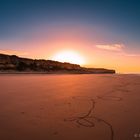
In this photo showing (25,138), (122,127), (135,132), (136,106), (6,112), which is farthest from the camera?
(136,106)

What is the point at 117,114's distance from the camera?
3461 mm

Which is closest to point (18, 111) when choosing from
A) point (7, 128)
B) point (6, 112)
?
point (6, 112)

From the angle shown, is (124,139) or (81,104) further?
(81,104)

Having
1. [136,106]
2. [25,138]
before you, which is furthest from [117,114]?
[25,138]

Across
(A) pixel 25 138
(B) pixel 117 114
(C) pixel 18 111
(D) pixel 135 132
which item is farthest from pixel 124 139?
(C) pixel 18 111

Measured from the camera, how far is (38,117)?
10.5 ft

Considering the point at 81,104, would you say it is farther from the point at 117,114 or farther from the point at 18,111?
the point at 18,111

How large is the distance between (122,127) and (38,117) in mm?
1447

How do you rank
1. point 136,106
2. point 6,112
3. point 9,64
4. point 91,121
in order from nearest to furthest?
point 91,121 < point 6,112 < point 136,106 < point 9,64

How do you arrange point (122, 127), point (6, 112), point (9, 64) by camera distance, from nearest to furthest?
1. point (122, 127)
2. point (6, 112)
3. point (9, 64)

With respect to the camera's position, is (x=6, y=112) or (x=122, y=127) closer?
(x=122, y=127)

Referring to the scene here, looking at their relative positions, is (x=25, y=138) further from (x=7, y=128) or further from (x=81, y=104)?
(x=81, y=104)

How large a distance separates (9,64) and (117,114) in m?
24.1

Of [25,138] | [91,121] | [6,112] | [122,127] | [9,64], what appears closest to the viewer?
[25,138]
